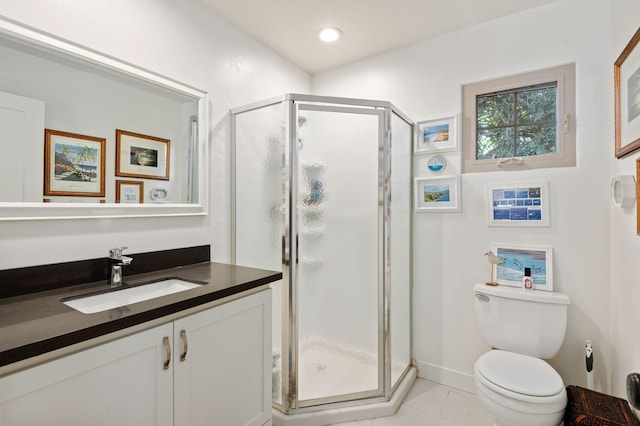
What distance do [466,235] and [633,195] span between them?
899 millimetres

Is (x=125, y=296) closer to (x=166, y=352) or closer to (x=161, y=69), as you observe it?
(x=166, y=352)

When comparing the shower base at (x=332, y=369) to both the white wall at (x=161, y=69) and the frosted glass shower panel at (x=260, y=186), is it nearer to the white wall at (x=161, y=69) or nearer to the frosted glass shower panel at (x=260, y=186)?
the frosted glass shower panel at (x=260, y=186)

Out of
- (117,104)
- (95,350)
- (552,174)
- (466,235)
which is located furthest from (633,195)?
(117,104)

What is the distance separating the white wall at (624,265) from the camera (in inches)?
54.9

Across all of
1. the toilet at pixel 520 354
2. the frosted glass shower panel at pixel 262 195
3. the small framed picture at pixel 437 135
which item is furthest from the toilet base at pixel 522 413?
the small framed picture at pixel 437 135

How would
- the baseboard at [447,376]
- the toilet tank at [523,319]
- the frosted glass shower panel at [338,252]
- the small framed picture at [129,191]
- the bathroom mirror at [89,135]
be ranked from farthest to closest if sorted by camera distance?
the baseboard at [447,376], the frosted glass shower panel at [338,252], the toilet tank at [523,319], the small framed picture at [129,191], the bathroom mirror at [89,135]

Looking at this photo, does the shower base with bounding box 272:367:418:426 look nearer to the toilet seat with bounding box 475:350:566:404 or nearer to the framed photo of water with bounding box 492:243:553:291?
the toilet seat with bounding box 475:350:566:404

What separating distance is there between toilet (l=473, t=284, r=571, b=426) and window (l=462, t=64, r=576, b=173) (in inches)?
31.8

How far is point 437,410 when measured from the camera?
198 cm

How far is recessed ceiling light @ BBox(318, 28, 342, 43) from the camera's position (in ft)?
7.27

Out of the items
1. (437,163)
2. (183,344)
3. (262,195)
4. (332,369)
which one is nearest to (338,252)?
(262,195)

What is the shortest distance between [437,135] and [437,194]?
423 millimetres

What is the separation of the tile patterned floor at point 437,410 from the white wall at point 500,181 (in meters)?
0.12

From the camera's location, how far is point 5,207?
3.92 ft
